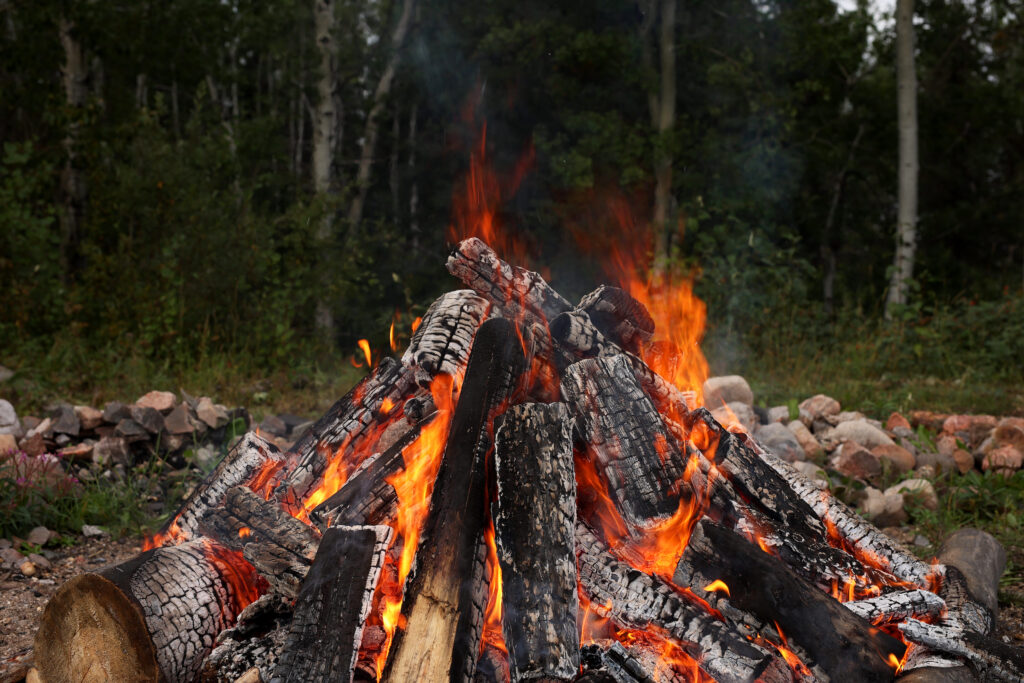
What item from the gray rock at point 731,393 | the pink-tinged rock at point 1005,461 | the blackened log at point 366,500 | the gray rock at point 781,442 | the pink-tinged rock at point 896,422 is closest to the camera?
the blackened log at point 366,500

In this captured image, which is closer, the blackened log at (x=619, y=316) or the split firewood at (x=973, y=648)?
the split firewood at (x=973, y=648)

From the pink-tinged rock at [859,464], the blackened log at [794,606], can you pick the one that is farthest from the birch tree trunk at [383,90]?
the blackened log at [794,606]

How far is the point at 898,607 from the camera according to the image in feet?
7.45

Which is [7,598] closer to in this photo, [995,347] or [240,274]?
[240,274]

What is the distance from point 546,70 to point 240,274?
8.18 m

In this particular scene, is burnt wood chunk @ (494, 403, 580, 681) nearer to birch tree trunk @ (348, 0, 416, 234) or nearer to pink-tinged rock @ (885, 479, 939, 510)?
pink-tinged rock @ (885, 479, 939, 510)

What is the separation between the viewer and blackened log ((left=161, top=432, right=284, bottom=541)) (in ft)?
8.68

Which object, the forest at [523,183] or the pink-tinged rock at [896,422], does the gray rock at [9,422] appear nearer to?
the forest at [523,183]

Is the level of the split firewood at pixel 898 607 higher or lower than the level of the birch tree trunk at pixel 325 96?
lower

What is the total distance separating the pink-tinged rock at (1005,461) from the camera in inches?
171

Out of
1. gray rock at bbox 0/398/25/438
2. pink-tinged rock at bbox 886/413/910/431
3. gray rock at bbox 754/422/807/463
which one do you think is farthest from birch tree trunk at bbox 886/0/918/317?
gray rock at bbox 0/398/25/438

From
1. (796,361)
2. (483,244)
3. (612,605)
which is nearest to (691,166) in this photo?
(796,361)

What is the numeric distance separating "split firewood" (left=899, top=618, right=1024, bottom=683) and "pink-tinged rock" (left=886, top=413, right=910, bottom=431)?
10.6ft

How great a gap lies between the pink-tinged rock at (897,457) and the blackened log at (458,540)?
3.03m
